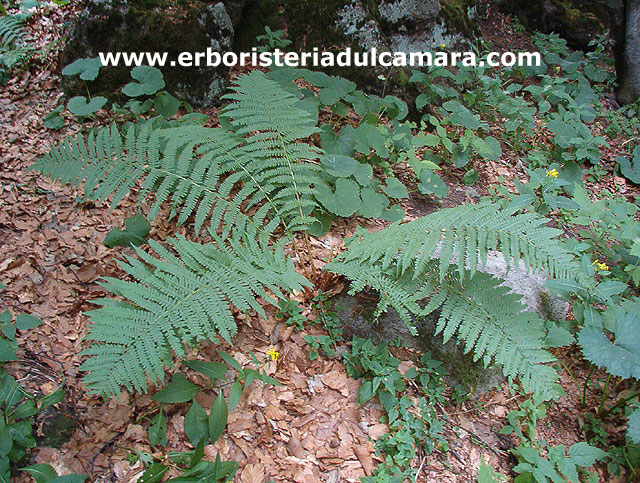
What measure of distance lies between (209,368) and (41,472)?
0.67m

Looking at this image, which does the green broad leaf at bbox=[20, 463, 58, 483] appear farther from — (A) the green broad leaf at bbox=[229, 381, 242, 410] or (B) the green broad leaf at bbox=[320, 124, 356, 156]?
(B) the green broad leaf at bbox=[320, 124, 356, 156]

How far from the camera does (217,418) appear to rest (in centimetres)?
181

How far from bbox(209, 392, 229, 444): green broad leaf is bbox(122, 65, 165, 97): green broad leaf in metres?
2.11

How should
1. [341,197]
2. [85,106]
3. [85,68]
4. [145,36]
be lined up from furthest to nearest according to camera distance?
[145,36] → [85,68] → [85,106] → [341,197]

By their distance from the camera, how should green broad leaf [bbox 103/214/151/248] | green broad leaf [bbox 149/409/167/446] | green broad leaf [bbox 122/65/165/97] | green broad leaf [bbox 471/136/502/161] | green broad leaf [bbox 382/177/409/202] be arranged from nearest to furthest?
green broad leaf [bbox 149/409/167/446]
green broad leaf [bbox 103/214/151/248]
green broad leaf [bbox 382/177/409/202]
green broad leaf [bbox 122/65/165/97]
green broad leaf [bbox 471/136/502/161]

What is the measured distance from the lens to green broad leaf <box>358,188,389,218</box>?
261 cm

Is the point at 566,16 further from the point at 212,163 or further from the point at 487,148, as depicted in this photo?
the point at 212,163

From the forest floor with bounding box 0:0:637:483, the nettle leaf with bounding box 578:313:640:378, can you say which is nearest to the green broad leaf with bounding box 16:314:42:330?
the forest floor with bounding box 0:0:637:483

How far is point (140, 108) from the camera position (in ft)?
9.95

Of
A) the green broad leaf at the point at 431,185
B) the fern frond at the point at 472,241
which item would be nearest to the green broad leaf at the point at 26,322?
the fern frond at the point at 472,241

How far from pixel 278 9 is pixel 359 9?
70cm

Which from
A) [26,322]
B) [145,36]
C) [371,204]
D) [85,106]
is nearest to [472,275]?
[371,204]

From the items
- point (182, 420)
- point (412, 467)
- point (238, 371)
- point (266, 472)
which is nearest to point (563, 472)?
point (412, 467)

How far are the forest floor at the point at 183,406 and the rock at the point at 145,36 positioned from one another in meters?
0.80
